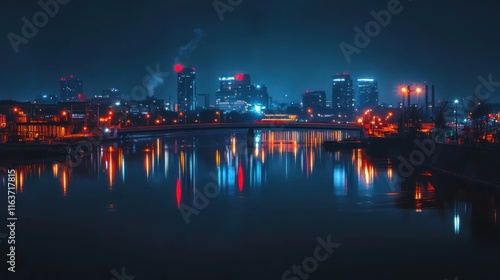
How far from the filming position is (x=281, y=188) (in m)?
23.2

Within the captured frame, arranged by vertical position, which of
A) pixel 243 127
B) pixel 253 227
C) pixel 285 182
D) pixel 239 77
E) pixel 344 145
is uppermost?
pixel 239 77

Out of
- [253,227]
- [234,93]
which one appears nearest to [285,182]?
[253,227]

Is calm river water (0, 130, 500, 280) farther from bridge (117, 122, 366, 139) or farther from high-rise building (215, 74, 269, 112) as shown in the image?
high-rise building (215, 74, 269, 112)

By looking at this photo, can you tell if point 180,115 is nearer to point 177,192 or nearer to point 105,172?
point 105,172

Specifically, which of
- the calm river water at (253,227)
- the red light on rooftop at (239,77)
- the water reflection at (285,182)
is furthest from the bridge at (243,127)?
the red light on rooftop at (239,77)

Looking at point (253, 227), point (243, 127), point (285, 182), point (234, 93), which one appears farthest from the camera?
point (234, 93)

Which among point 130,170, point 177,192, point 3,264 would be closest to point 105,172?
point 130,170

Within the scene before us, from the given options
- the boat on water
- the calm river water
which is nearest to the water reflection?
the calm river water

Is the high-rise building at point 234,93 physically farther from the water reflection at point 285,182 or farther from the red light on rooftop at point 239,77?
the water reflection at point 285,182

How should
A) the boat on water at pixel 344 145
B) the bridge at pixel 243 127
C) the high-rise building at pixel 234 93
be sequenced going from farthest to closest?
the high-rise building at pixel 234 93
the bridge at pixel 243 127
the boat on water at pixel 344 145

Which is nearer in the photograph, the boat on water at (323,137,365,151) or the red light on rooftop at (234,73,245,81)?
the boat on water at (323,137,365,151)

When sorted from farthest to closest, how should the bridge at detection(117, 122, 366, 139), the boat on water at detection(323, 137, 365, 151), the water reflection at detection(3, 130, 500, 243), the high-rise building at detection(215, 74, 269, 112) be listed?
the high-rise building at detection(215, 74, 269, 112)
the bridge at detection(117, 122, 366, 139)
the boat on water at detection(323, 137, 365, 151)
the water reflection at detection(3, 130, 500, 243)

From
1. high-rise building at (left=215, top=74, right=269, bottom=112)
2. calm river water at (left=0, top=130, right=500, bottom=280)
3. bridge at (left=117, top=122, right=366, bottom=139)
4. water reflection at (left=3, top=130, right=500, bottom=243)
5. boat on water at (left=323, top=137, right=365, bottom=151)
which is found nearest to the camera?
calm river water at (left=0, top=130, right=500, bottom=280)

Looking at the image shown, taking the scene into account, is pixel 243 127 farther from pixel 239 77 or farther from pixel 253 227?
pixel 239 77
